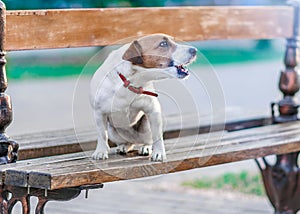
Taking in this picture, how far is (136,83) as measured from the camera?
2.85 m

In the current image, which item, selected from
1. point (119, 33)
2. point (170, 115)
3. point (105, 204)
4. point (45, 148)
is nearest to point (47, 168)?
point (45, 148)

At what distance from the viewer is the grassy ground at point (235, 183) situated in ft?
18.9

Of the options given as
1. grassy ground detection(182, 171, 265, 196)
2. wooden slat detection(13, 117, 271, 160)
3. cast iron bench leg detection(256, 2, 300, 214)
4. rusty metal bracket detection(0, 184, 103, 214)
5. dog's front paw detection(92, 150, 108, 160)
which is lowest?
grassy ground detection(182, 171, 265, 196)

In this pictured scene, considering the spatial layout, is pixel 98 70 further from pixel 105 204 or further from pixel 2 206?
pixel 105 204

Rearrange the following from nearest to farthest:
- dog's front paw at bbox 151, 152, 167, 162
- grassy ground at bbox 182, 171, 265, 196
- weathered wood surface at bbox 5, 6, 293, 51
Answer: dog's front paw at bbox 151, 152, 167, 162, weathered wood surface at bbox 5, 6, 293, 51, grassy ground at bbox 182, 171, 265, 196

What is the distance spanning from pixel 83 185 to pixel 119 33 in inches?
38.1

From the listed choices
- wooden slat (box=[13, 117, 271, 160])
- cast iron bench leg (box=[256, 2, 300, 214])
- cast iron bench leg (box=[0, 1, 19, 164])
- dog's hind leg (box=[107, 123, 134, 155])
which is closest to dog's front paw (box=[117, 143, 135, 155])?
dog's hind leg (box=[107, 123, 134, 155])

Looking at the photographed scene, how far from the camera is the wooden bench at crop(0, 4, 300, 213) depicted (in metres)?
2.80

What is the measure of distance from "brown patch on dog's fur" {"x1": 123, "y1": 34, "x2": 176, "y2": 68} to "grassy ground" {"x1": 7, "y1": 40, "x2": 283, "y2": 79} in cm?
989

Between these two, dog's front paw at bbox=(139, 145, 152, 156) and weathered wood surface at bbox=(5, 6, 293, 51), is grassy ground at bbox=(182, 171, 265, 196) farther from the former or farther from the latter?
dog's front paw at bbox=(139, 145, 152, 156)

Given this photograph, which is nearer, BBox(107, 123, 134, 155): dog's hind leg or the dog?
the dog

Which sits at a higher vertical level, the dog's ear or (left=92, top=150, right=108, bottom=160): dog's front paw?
the dog's ear

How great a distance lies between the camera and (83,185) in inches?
109

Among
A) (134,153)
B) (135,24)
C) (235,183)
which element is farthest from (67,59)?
(134,153)
